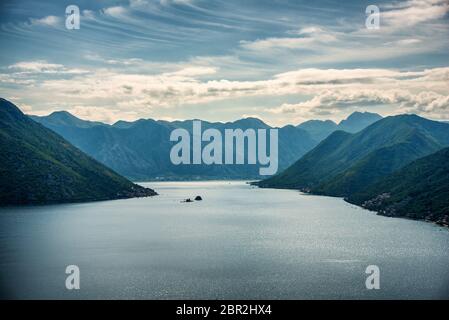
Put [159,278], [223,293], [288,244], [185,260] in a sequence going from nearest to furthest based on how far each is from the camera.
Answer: [223,293] → [159,278] → [185,260] → [288,244]

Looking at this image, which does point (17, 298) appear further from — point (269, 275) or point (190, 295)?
point (269, 275)

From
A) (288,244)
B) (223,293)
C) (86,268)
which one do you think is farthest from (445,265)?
(86,268)

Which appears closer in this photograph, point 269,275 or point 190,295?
point 190,295

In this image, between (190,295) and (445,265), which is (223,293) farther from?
(445,265)
